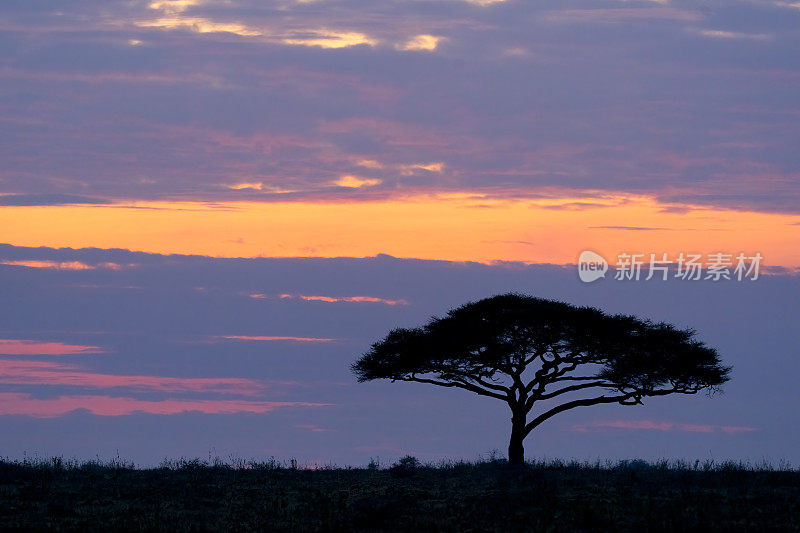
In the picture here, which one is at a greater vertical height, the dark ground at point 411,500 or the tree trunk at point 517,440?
the tree trunk at point 517,440

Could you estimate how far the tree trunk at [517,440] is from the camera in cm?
4741

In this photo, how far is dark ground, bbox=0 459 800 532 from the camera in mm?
28141

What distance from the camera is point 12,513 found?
3061cm

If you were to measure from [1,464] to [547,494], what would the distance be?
22711 mm

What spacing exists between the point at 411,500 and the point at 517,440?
17299mm

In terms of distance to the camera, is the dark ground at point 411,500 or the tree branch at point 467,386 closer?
the dark ground at point 411,500

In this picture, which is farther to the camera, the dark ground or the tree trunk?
the tree trunk

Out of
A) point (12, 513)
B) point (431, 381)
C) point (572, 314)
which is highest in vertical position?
point (572, 314)

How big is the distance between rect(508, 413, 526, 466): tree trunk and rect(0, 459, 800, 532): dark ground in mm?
6539

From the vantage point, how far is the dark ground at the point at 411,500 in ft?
92.3

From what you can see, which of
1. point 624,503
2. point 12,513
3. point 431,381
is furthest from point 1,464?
point 624,503

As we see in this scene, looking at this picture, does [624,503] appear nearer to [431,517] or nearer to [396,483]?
[431,517]

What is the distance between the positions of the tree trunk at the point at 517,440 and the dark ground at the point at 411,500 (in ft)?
21.5

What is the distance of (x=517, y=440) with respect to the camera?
47656 millimetres
